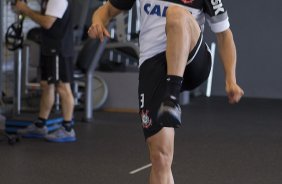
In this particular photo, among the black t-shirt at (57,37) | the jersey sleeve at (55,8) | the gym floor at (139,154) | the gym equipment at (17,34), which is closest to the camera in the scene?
the gym floor at (139,154)

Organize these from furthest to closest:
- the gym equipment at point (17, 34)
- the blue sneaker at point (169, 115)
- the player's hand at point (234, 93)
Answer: the gym equipment at point (17, 34), the player's hand at point (234, 93), the blue sneaker at point (169, 115)

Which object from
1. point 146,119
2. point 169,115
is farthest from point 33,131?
point 169,115

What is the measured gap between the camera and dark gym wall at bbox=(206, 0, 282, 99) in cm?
940

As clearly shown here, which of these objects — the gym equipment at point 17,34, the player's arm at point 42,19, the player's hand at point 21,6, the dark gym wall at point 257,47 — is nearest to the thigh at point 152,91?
the player's arm at point 42,19

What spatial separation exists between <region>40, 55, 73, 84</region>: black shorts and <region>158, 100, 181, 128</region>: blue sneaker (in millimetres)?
3005

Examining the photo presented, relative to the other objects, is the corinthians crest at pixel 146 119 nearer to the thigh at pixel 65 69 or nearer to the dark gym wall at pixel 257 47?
the thigh at pixel 65 69

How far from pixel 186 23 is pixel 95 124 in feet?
13.6

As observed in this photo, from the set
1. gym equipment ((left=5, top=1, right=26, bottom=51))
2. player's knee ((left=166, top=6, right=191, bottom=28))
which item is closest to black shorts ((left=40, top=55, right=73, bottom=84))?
gym equipment ((left=5, top=1, right=26, bottom=51))

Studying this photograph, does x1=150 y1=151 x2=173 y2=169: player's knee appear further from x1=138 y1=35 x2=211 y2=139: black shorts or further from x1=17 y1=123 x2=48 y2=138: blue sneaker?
x1=17 y1=123 x2=48 y2=138: blue sneaker

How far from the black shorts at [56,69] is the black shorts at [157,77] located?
266 centimetres

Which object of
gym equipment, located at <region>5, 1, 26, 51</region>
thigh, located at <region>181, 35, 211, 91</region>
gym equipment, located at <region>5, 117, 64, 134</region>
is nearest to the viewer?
thigh, located at <region>181, 35, 211, 91</region>

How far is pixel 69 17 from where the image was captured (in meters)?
5.37

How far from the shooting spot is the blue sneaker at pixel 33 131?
5.48 meters

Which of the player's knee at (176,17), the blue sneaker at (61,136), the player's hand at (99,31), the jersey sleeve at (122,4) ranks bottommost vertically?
the blue sneaker at (61,136)
